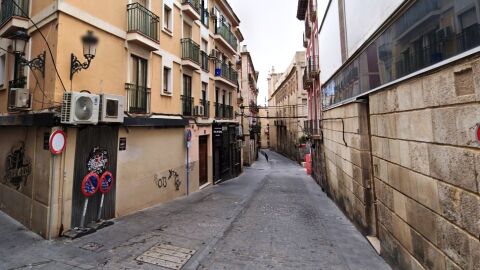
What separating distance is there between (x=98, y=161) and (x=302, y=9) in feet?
69.7

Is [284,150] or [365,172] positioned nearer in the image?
[365,172]

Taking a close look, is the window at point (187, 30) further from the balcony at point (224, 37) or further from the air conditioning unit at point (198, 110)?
the balcony at point (224, 37)

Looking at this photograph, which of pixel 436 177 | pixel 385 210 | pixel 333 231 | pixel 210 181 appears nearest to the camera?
pixel 436 177

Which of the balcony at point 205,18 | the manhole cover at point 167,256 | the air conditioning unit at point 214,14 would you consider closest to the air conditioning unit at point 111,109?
the manhole cover at point 167,256

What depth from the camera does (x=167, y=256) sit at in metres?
5.56

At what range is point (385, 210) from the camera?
18.6ft

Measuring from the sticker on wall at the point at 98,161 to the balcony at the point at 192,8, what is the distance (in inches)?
335

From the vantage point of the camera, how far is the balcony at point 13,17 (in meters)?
7.64

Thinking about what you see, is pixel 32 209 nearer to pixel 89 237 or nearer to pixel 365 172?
pixel 89 237

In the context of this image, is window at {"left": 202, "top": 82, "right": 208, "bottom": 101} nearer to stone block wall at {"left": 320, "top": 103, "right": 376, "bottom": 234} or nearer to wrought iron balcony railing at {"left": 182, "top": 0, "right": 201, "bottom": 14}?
wrought iron balcony railing at {"left": 182, "top": 0, "right": 201, "bottom": 14}

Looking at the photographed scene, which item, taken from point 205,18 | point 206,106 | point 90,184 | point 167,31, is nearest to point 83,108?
point 90,184

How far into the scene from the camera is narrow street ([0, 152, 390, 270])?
17.6ft

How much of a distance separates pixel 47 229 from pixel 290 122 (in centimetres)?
3659

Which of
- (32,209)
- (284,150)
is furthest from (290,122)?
(32,209)
